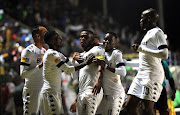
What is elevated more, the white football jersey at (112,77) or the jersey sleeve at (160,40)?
the jersey sleeve at (160,40)

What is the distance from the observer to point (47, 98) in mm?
4109

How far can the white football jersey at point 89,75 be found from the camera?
4.20 metres

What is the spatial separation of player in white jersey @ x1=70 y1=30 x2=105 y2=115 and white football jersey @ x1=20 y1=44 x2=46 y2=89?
85 cm

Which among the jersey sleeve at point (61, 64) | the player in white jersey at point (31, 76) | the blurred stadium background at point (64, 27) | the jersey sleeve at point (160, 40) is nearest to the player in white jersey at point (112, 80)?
→ the jersey sleeve at point (61, 64)

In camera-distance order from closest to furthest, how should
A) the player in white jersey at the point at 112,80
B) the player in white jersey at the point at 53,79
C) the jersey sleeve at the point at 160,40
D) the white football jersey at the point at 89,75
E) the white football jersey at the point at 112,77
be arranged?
the jersey sleeve at the point at 160,40
the player in white jersey at the point at 53,79
the white football jersey at the point at 89,75
the player in white jersey at the point at 112,80
the white football jersey at the point at 112,77

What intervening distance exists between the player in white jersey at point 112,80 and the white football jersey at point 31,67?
4.03 ft

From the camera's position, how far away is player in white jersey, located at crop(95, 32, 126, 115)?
4.31 metres

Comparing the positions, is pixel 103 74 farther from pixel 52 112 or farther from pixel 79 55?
pixel 52 112

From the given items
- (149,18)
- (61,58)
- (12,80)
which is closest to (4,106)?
(12,80)

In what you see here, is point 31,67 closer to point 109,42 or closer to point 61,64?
point 61,64

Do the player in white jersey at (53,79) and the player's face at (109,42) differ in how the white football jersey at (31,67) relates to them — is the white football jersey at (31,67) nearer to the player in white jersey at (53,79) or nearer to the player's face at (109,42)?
the player in white jersey at (53,79)

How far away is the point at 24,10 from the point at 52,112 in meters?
11.5

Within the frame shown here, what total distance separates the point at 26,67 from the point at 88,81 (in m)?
1.21

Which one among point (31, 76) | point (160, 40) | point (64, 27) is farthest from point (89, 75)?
point (64, 27)
